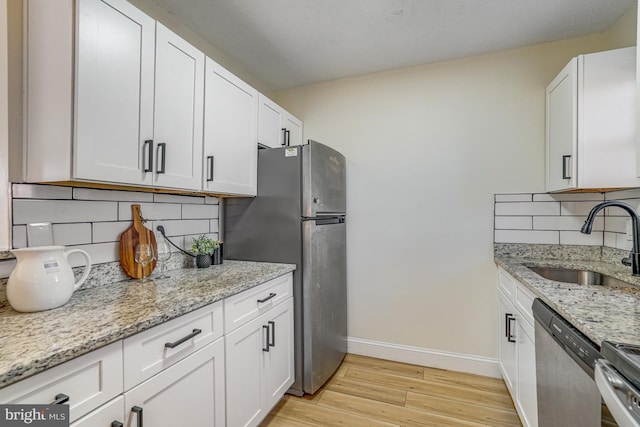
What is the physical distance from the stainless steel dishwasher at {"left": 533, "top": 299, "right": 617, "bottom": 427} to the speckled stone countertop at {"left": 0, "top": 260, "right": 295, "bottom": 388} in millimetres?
1295

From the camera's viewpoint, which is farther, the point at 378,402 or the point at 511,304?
the point at 378,402

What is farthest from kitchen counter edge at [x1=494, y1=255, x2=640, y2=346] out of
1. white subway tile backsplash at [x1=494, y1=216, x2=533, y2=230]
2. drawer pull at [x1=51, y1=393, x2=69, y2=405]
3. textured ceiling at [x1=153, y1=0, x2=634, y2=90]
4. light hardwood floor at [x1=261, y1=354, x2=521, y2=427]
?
textured ceiling at [x1=153, y1=0, x2=634, y2=90]

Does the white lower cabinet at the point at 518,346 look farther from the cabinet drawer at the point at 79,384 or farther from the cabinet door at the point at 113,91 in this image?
the cabinet door at the point at 113,91

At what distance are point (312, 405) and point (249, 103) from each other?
2.01 metres

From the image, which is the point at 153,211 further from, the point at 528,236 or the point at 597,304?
the point at 528,236

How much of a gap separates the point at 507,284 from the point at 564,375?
3.03ft

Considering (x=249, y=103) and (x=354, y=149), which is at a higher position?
(x=249, y=103)

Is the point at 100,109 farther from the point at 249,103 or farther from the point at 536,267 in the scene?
the point at 536,267

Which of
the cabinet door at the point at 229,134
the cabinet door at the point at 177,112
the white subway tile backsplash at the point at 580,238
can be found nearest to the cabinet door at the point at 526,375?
the white subway tile backsplash at the point at 580,238

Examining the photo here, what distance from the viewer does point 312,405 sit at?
1.89 m

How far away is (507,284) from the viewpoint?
6.24 ft

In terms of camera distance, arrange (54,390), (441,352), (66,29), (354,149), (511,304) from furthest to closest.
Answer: (354,149), (441,352), (511,304), (66,29), (54,390)

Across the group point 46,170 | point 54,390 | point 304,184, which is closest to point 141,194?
point 46,170

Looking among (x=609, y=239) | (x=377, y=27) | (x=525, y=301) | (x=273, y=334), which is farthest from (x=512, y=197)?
(x=273, y=334)
